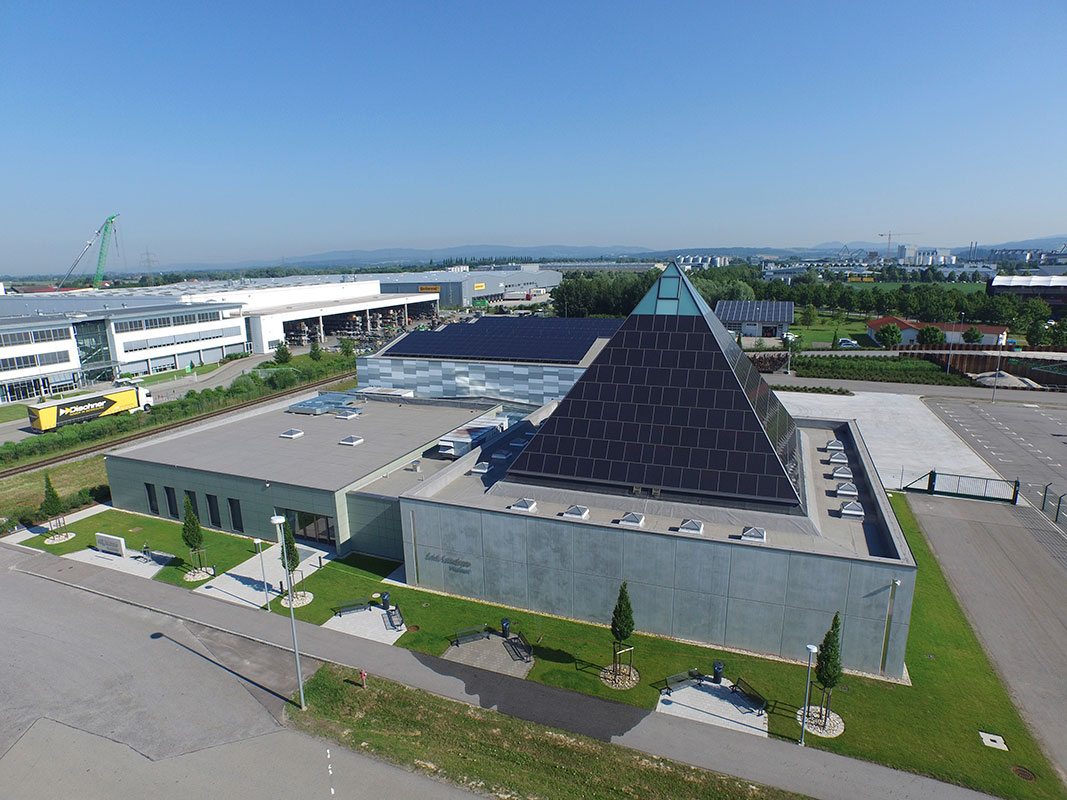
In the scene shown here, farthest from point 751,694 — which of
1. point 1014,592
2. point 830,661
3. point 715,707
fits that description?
point 1014,592

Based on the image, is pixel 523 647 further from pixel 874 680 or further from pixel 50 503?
pixel 50 503

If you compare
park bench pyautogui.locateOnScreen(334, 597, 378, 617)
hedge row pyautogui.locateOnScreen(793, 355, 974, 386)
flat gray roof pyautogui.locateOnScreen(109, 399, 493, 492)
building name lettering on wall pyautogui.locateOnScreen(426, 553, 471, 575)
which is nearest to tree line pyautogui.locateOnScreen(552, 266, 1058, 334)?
hedge row pyautogui.locateOnScreen(793, 355, 974, 386)

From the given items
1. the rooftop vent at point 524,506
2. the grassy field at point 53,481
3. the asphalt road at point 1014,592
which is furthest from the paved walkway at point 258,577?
the asphalt road at point 1014,592

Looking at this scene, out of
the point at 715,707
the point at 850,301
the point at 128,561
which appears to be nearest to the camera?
the point at 715,707

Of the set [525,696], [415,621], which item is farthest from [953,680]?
[415,621]

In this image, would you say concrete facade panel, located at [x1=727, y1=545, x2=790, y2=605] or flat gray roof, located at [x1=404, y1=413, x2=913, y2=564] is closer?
concrete facade panel, located at [x1=727, y1=545, x2=790, y2=605]

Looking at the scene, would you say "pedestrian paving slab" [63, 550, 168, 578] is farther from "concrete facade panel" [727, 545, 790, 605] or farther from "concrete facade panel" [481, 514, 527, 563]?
"concrete facade panel" [727, 545, 790, 605]

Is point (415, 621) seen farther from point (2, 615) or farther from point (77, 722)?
point (2, 615)
